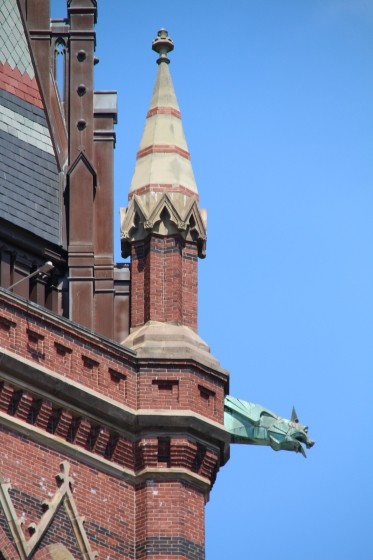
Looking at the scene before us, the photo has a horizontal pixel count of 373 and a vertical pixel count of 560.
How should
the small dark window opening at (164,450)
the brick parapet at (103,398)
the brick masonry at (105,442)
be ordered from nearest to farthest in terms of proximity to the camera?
the brick masonry at (105,442) < the brick parapet at (103,398) < the small dark window opening at (164,450)

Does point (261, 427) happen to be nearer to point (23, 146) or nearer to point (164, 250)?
point (164, 250)

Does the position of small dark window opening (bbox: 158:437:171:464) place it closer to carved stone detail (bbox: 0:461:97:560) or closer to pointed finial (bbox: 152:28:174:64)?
carved stone detail (bbox: 0:461:97:560)

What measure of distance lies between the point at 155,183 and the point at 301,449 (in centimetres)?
445

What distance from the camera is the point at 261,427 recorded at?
175 ft

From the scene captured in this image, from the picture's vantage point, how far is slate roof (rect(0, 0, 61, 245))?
177 feet

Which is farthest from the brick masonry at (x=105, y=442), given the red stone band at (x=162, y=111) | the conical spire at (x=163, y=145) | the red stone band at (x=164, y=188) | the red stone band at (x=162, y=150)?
the red stone band at (x=162, y=111)

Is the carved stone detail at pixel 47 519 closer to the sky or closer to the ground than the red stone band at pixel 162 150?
closer to the ground

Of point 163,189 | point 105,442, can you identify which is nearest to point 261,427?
point 105,442

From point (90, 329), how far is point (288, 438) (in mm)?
3394

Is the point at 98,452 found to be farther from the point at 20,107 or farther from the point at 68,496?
the point at 20,107

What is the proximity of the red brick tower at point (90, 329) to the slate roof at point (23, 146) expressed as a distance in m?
0.02

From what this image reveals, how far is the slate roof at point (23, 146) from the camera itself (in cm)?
5384

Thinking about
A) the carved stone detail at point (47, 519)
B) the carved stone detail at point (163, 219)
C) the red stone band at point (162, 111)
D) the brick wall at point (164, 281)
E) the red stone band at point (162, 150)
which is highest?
the red stone band at point (162, 111)

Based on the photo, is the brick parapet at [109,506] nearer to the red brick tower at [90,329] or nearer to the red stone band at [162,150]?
the red brick tower at [90,329]
